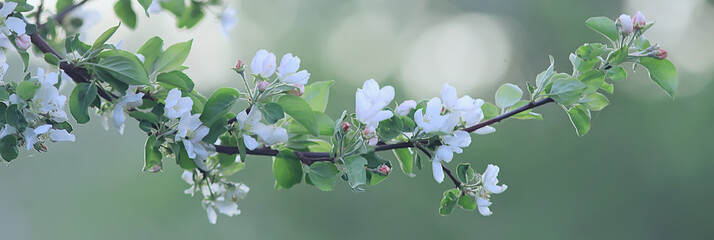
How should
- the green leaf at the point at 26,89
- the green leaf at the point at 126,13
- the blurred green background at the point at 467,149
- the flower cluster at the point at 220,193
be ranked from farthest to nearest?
1. the blurred green background at the point at 467,149
2. the green leaf at the point at 126,13
3. the flower cluster at the point at 220,193
4. the green leaf at the point at 26,89

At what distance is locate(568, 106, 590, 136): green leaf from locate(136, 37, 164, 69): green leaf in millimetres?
458

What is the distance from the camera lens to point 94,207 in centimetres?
711

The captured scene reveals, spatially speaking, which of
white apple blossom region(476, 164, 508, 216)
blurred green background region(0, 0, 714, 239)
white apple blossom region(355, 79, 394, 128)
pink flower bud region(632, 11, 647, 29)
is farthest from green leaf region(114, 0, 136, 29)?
blurred green background region(0, 0, 714, 239)

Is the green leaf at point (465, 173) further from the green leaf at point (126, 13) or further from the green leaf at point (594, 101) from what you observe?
the green leaf at point (126, 13)

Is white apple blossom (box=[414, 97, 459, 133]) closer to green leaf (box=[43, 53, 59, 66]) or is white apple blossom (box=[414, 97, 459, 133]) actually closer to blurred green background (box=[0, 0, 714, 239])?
green leaf (box=[43, 53, 59, 66])

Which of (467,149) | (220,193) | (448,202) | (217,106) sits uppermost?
(217,106)

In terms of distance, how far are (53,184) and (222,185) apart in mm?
7421

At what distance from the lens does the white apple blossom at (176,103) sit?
2.27 ft

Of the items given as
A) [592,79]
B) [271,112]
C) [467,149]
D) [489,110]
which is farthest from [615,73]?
[467,149]

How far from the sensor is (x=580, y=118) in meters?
0.78

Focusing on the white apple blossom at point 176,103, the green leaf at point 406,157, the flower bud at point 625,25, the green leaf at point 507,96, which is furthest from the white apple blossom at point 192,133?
the flower bud at point 625,25

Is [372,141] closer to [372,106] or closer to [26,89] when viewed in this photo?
[372,106]

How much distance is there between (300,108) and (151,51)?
0.63 ft

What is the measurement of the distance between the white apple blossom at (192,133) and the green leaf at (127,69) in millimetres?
55
